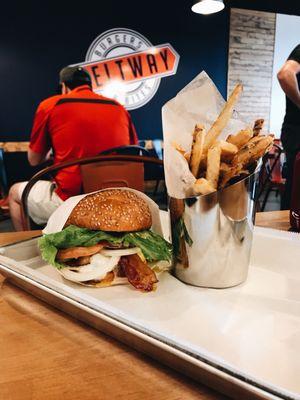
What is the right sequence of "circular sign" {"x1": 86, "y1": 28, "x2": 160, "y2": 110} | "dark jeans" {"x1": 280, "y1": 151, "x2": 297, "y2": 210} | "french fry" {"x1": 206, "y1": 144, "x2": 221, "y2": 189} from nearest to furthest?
"french fry" {"x1": 206, "y1": 144, "x2": 221, "y2": 189} → "dark jeans" {"x1": 280, "y1": 151, "x2": 297, "y2": 210} → "circular sign" {"x1": 86, "y1": 28, "x2": 160, "y2": 110}

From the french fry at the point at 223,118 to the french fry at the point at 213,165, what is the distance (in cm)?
6

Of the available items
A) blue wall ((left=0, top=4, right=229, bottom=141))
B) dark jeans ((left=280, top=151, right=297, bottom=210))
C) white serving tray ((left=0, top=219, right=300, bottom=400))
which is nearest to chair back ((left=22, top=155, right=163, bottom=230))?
white serving tray ((left=0, top=219, right=300, bottom=400))

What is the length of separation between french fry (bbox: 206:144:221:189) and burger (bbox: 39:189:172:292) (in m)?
0.25

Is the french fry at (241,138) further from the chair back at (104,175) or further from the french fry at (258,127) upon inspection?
the chair back at (104,175)

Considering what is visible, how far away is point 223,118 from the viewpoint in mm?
845

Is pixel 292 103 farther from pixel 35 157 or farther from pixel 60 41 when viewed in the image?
pixel 60 41

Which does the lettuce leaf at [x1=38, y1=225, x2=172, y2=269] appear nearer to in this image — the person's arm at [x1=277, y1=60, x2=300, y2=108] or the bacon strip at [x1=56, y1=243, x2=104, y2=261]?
the bacon strip at [x1=56, y1=243, x2=104, y2=261]

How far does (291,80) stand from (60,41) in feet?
15.1

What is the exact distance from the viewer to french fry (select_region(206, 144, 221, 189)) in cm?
78

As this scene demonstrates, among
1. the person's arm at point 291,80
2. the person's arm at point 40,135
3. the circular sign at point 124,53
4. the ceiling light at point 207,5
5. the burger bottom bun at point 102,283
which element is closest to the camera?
the burger bottom bun at point 102,283

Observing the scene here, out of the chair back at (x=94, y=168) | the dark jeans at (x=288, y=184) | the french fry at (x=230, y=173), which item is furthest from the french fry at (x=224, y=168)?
the dark jeans at (x=288, y=184)

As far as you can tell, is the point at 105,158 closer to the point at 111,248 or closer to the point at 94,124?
the point at 111,248

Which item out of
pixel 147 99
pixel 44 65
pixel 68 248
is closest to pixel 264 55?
pixel 147 99

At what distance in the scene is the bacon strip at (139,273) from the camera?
2.79 feet
